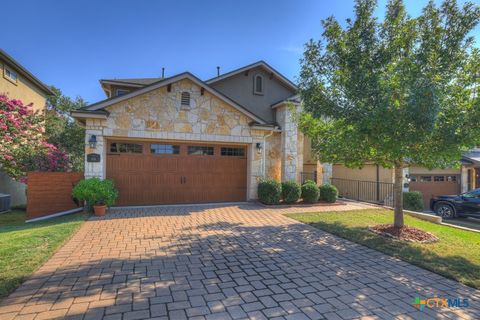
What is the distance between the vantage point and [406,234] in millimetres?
7066

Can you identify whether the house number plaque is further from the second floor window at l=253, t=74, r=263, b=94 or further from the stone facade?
the second floor window at l=253, t=74, r=263, b=94

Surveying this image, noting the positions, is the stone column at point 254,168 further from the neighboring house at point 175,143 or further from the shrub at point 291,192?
the shrub at point 291,192

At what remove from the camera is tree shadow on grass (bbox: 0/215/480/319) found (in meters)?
Answer: 3.47

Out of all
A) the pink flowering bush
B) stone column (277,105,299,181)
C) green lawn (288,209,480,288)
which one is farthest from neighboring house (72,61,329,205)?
green lawn (288,209,480,288)

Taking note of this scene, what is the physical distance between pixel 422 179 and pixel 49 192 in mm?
20213

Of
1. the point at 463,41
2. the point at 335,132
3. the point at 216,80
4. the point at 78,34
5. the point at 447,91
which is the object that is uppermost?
the point at 78,34

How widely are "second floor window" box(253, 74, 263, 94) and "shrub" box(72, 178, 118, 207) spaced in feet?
33.2

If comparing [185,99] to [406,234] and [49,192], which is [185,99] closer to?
[49,192]

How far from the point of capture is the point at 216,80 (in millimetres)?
15258

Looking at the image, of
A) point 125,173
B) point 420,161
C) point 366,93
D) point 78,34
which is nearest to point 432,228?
point 420,161

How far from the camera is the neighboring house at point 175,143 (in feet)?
33.2

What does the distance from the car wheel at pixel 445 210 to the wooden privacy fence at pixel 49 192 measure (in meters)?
16.3

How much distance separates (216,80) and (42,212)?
404 inches

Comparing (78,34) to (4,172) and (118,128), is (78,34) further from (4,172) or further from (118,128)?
(4,172)
